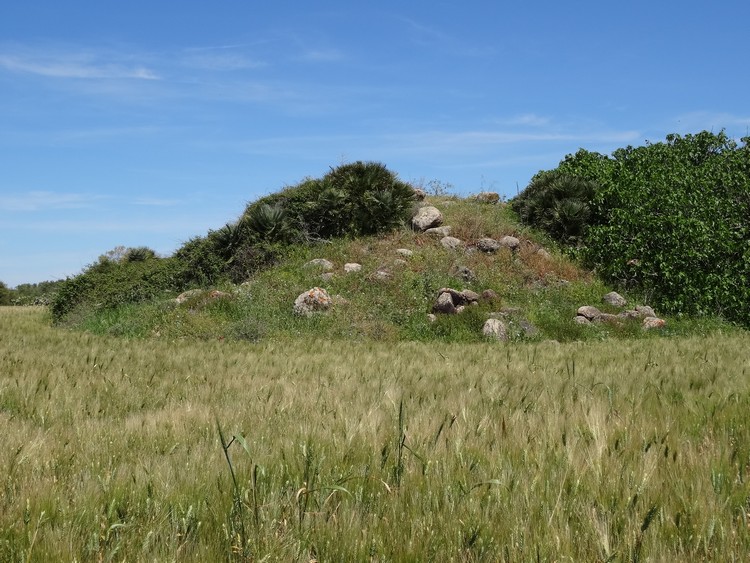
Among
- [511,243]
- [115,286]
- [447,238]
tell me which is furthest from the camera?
[115,286]

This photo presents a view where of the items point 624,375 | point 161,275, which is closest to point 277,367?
point 624,375

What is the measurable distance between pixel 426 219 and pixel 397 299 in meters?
4.93

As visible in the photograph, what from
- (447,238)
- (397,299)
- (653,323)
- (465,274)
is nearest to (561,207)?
(447,238)

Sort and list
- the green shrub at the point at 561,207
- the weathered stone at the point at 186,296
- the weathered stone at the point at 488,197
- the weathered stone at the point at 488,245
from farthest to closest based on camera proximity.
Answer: the weathered stone at the point at 488,197
the green shrub at the point at 561,207
the weathered stone at the point at 488,245
the weathered stone at the point at 186,296

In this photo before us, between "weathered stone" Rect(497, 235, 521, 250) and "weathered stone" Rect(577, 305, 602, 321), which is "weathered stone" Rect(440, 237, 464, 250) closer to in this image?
"weathered stone" Rect(497, 235, 521, 250)

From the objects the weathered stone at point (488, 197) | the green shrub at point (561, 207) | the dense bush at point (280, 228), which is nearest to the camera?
the dense bush at point (280, 228)

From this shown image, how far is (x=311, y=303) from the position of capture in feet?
52.9

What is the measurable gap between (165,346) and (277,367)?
170 inches

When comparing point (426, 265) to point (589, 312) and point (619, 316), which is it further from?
point (619, 316)

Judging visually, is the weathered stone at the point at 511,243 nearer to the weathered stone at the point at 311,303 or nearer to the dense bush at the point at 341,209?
the dense bush at the point at 341,209

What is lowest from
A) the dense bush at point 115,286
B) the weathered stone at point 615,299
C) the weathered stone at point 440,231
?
the weathered stone at point 615,299

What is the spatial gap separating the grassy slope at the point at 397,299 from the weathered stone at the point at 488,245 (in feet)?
0.98

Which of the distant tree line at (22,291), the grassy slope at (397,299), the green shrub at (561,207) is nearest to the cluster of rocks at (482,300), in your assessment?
the grassy slope at (397,299)

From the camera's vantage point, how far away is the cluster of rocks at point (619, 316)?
1622 centimetres
